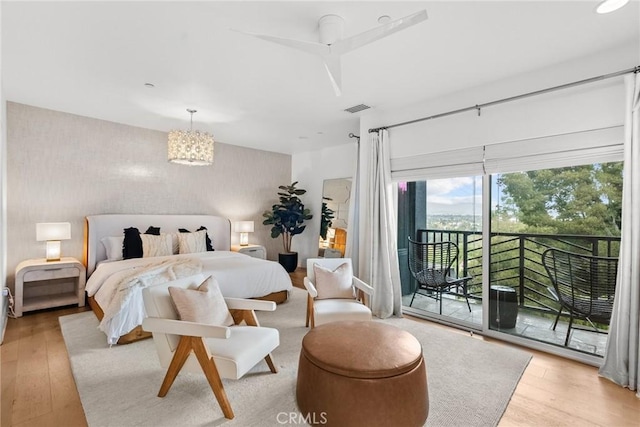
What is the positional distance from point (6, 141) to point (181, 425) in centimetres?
424

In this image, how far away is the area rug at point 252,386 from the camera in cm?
195

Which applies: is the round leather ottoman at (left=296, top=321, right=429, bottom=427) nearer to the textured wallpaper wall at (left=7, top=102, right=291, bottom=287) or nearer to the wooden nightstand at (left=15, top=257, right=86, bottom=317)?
the wooden nightstand at (left=15, top=257, right=86, bottom=317)

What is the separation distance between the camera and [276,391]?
2.23 m

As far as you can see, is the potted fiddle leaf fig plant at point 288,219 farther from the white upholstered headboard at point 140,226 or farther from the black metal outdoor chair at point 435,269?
the black metal outdoor chair at point 435,269

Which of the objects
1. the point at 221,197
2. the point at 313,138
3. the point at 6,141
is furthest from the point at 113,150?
the point at 313,138

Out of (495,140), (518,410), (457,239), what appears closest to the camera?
(518,410)

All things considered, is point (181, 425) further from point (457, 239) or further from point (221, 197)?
point (221, 197)

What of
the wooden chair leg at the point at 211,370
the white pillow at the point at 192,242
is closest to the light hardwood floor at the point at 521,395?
the wooden chair leg at the point at 211,370

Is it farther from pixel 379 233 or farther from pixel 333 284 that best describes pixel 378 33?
pixel 379 233

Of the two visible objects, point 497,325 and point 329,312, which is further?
point 497,325

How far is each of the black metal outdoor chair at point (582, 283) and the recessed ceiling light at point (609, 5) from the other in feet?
6.28

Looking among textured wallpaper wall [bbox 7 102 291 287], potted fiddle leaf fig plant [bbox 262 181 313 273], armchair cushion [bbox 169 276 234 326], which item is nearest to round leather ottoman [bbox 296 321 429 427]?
armchair cushion [bbox 169 276 234 326]

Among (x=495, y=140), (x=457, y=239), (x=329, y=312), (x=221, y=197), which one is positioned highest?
(x=495, y=140)

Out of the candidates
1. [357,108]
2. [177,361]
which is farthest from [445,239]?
[177,361]
